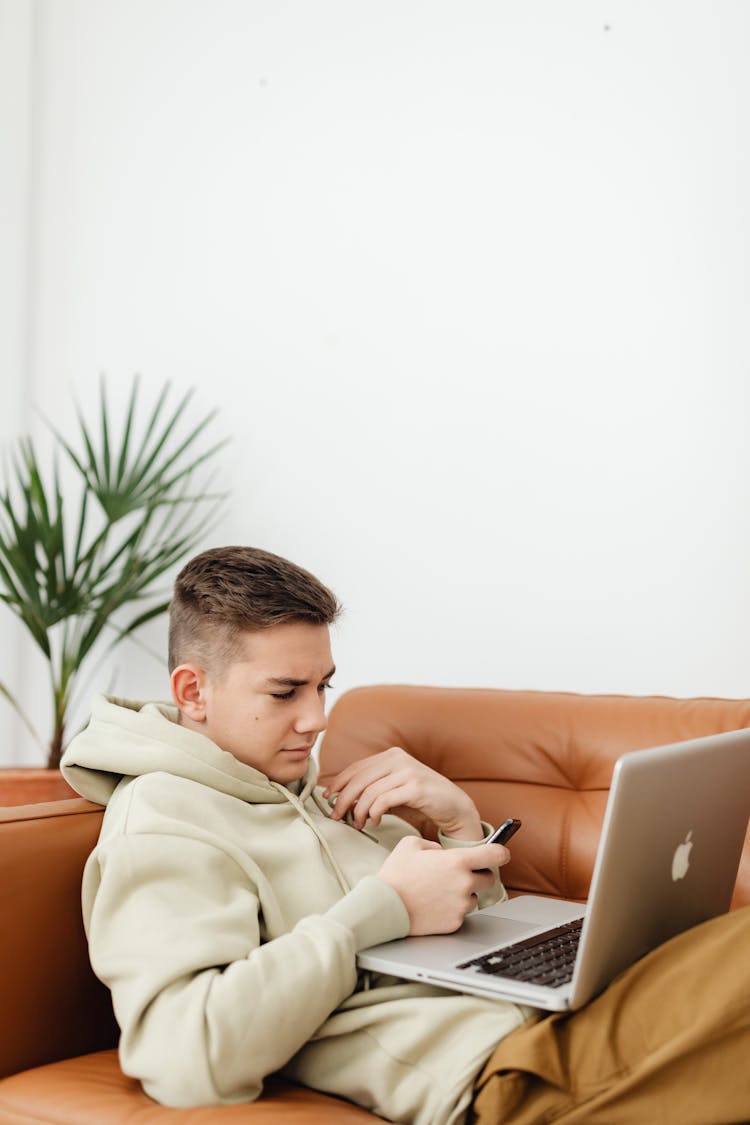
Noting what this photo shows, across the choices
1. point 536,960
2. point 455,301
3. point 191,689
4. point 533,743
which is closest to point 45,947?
point 191,689

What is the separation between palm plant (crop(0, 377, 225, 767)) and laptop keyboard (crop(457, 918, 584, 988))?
1.46 m

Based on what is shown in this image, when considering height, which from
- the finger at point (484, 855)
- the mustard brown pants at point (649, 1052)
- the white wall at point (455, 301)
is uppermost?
the white wall at point (455, 301)

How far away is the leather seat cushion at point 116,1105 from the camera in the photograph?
1.18 m

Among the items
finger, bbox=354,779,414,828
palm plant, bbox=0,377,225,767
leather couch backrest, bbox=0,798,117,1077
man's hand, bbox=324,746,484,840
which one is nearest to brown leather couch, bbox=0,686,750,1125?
leather couch backrest, bbox=0,798,117,1077

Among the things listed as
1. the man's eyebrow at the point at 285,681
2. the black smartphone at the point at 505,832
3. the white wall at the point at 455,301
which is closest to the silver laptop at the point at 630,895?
the black smartphone at the point at 505,832

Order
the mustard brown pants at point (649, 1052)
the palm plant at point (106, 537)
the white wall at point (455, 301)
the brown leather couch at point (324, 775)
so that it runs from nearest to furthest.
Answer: the mustard brown pants at point (649, 1052) → the brown leather couch at point (324, 775) → the white wall at point (455, 301) → the palm plant at point (106, 537)

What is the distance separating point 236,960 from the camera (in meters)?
1.25

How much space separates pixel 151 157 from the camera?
9.77 ft

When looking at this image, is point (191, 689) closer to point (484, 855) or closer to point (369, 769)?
point (369, 769)

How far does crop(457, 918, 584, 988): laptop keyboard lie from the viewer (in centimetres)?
128

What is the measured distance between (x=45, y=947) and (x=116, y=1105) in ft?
0.79

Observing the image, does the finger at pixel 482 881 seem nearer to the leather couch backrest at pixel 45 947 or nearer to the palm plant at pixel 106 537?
the leather couch backrest at pixel 45 947

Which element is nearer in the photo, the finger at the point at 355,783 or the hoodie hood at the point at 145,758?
the hoodie hood at the point at 145,758

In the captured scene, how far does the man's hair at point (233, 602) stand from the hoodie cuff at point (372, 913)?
0.37m
